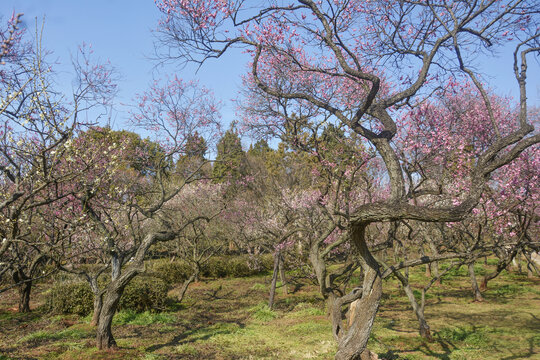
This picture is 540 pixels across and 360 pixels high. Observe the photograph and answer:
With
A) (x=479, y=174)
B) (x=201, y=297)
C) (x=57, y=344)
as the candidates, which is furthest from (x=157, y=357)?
(x=201, y=297)

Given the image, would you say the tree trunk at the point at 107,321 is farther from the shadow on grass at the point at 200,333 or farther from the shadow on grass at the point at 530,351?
the shadow on grass at the point at 530,351

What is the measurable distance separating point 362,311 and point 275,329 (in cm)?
544

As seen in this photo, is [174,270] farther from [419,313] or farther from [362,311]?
[362,311]

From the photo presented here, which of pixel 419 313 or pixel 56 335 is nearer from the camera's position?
pixel 419 313

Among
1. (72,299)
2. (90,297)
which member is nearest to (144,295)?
(90,297)

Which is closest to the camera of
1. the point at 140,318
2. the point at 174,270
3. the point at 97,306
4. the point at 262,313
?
the point at 97,306

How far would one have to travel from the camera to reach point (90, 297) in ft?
37.8

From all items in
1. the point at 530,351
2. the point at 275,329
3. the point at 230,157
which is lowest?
the point at 530,351

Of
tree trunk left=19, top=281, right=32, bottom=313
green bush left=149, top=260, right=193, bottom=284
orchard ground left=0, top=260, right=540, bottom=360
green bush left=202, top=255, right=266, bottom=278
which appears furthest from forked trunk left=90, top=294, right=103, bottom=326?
green bush left=202, top=255, right=266, bottom=278

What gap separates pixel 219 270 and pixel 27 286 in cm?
955

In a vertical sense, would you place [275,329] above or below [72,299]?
below

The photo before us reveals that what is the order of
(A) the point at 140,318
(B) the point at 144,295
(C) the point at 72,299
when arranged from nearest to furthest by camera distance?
1. (A) the point at 140,318
2. (C) the point at 72,299
3. (B) the point at 144,295

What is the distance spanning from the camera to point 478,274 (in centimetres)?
1927

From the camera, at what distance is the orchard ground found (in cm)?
782
